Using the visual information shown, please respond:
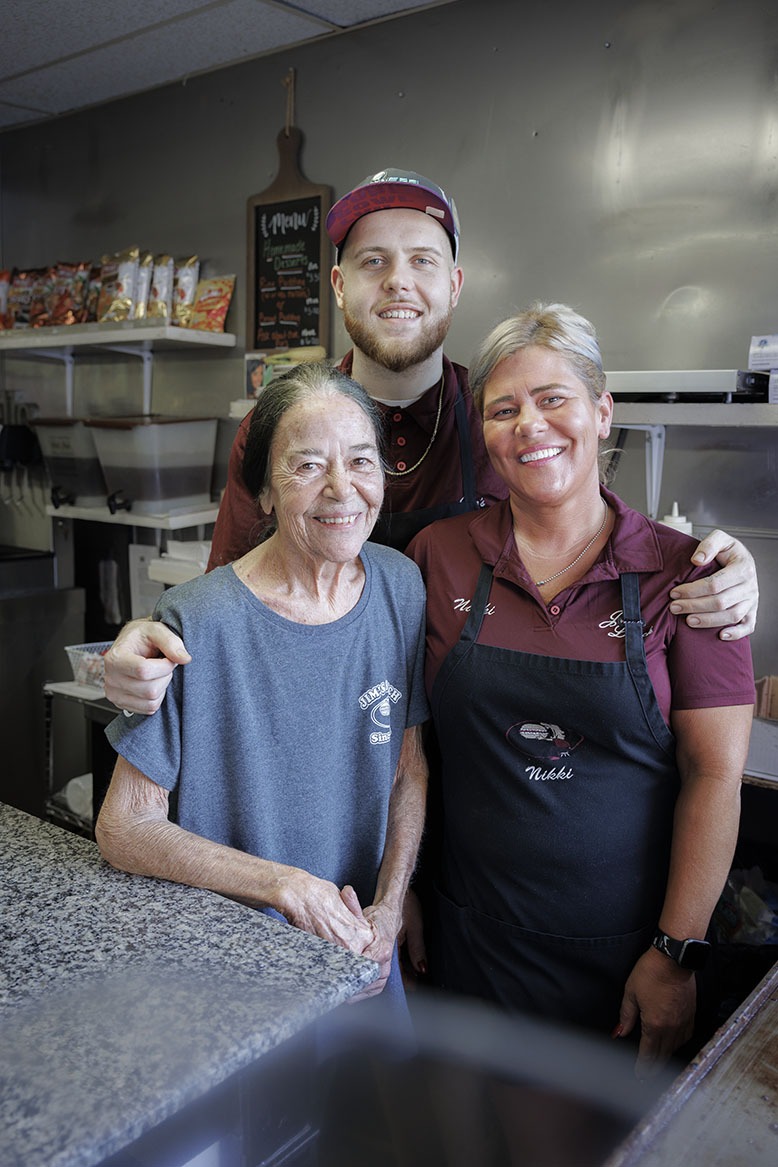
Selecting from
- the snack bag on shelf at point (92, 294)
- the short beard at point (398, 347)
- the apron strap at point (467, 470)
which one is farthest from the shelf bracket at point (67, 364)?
the apron strap at point (467, 470)

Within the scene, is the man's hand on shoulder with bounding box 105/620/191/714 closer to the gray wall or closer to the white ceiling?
the gray wall

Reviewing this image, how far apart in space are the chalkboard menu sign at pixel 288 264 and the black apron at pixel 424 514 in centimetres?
175

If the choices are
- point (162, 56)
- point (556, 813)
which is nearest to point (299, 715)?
point (556, 813)

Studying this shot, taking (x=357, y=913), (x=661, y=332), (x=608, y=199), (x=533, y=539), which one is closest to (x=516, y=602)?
(x=533, y=539)

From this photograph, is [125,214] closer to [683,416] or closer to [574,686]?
[683,416]

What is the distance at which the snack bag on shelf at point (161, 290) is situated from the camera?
3924 mm

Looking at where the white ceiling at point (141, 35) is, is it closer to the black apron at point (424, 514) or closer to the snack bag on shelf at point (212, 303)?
the snack bag on shelf at point (212, 303)

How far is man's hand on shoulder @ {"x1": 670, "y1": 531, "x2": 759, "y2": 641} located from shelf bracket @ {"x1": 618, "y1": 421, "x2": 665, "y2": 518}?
137 centimetres

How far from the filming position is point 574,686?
58.9 inches

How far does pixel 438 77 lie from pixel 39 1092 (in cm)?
323

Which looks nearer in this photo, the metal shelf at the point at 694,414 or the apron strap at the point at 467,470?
the apron strap at the point at 467,470

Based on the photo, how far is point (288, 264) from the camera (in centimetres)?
366

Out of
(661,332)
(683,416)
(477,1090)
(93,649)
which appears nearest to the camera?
(477,1090)

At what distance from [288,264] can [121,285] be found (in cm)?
75
